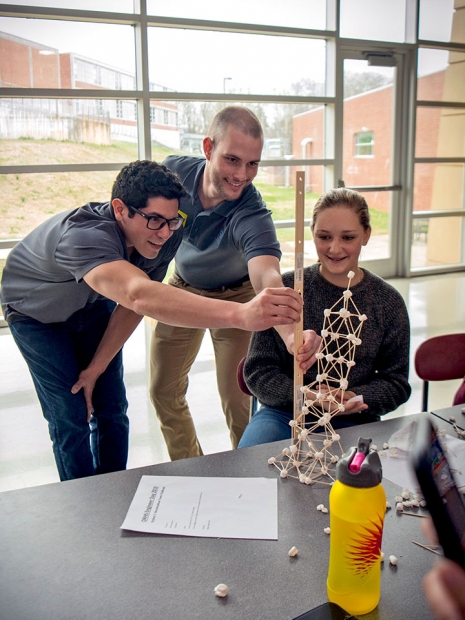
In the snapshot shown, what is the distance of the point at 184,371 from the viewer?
2600 mm

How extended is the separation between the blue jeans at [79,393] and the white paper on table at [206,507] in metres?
0.66

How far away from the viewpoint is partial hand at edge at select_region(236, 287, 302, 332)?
1.37 metres

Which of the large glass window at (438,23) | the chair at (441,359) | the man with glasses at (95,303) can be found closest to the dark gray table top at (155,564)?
the man with glasses at (95,303)

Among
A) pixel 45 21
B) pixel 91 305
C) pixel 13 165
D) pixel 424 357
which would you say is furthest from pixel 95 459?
pixel 45 21

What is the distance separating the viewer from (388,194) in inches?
291

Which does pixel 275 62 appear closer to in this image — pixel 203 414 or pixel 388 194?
pixel 388 194

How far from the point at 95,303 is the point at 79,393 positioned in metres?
0.31

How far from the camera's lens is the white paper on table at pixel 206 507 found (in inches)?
43.6

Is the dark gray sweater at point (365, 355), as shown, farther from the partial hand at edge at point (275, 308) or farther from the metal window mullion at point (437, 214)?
the metal window mullion at point (437, 214)

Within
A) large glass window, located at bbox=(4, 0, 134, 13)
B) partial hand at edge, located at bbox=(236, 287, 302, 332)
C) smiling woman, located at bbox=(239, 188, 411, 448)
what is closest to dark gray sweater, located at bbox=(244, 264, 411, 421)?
smiling woman, located at bbox=(239, 188, 411, 448)

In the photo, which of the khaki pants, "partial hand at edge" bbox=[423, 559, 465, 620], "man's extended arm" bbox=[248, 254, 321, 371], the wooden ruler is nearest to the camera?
"partial hand at edge" bbox=[423, 559, 465, 620]

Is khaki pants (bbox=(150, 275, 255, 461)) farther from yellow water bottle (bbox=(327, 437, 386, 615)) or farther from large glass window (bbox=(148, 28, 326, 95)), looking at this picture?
large glass window (bbox=(148, 28, 326, 95))

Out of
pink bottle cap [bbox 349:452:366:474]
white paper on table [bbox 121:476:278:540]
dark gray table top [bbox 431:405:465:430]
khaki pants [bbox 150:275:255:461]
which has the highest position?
pink bottle cap [bbox 349:452:366:474]

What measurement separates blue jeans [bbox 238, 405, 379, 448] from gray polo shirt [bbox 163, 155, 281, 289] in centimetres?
63
